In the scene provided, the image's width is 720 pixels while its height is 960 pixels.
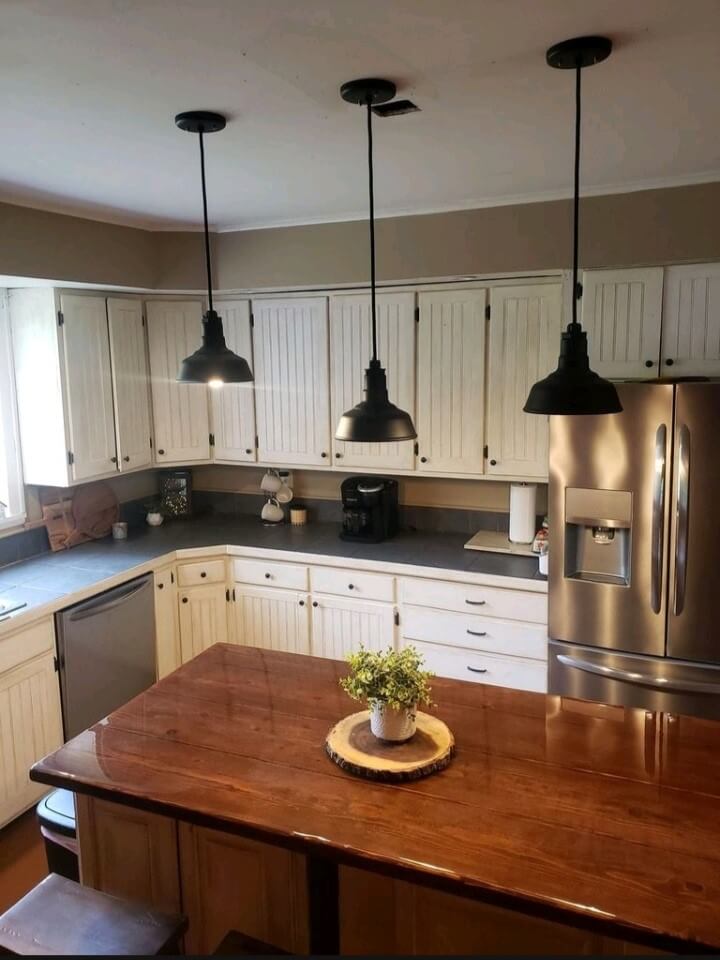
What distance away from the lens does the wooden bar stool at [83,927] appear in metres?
1.52

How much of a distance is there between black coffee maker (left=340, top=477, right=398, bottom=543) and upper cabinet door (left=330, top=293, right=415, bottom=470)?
13 cm

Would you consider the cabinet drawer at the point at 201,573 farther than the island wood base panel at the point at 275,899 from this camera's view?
Yes

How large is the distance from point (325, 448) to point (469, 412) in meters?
0.81

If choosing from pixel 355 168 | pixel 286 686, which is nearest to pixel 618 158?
pixel 355 168

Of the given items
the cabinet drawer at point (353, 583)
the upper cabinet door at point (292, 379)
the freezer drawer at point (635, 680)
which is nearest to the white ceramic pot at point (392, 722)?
the freezer drawer at point (635, 680)

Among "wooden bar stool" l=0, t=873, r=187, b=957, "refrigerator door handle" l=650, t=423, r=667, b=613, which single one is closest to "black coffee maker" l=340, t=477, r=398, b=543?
"refrigerator door handle" l=650, t=423, r=667, b=613

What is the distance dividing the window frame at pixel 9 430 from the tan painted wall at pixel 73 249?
0.49m

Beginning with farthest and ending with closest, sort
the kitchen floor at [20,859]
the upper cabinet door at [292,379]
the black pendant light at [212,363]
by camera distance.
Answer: the upper cabinet door at [292,379]
the kitchen floor at [20,859]
the black pendant light at [212,363]

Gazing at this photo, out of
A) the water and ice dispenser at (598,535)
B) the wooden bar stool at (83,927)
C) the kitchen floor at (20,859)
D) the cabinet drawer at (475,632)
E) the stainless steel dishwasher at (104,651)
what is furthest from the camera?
the cabinet drawer at (475,632)

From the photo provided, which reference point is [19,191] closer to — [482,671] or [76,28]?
[76,28]

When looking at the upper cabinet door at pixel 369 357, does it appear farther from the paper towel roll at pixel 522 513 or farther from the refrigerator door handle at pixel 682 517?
the refrigerator door handle at pixel 682 517

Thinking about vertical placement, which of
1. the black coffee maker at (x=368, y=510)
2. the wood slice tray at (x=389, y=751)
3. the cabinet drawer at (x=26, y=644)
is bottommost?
the cabinet drawer at (x=26, y=644)

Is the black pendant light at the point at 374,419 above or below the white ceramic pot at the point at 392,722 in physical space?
above

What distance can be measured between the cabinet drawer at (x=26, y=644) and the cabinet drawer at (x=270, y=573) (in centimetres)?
104
